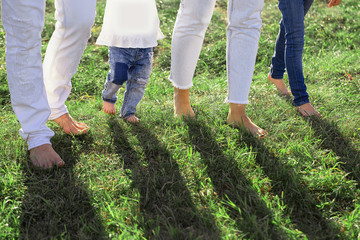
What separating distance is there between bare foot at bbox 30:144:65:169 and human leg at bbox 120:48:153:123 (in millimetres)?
713

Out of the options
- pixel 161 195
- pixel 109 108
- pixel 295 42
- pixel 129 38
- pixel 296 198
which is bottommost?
pixel 109 108

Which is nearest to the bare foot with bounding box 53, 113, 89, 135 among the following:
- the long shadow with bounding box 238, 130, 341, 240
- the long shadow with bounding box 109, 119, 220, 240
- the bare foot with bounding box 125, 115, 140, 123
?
the long shadow with bounding box 109, 119, 220, 240

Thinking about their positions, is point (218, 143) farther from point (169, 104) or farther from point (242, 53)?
point (169, 104)

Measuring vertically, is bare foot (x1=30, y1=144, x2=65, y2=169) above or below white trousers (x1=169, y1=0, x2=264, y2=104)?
below

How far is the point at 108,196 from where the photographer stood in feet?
6.53

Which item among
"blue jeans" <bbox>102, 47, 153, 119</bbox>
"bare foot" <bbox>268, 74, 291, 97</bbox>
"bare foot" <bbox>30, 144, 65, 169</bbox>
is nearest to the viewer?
"bare foot" <bbox>30, 144, 65, 169</bbox>

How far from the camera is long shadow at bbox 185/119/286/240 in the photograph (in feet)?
5.83

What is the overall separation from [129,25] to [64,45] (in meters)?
0.53

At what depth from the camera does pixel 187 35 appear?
2.76 m

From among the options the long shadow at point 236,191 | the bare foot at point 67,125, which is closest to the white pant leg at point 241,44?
the long shadow at point 236,191

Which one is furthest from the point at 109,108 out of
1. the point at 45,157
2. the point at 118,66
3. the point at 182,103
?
the point at 45,157

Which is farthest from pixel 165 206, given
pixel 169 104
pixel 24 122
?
pixel 169 104

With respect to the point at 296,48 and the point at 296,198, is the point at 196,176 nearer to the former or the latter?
the point at 296,198

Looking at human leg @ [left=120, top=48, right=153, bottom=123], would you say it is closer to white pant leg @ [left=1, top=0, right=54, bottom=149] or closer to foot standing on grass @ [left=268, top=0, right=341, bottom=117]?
white pant leg @ [left=1, top=0, right=54, bottom=149]
